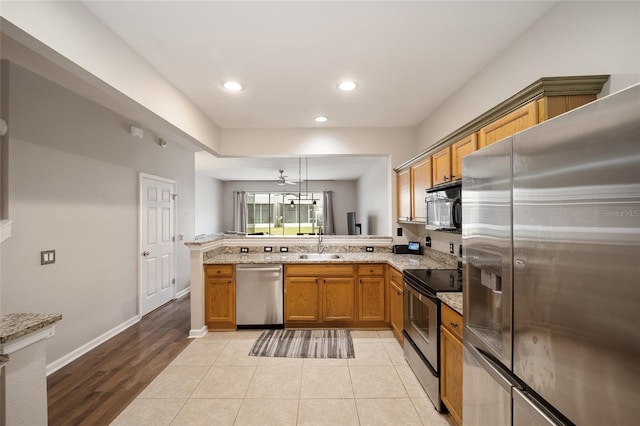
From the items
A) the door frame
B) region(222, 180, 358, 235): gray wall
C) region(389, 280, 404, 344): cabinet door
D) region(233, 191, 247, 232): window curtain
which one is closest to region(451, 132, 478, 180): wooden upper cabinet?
region(389, 280, 404, 344): cabinet door

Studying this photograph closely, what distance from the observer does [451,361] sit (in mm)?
1845

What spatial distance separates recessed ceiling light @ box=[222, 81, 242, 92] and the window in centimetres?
717

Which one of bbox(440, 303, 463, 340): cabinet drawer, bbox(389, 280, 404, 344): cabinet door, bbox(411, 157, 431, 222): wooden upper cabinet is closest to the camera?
bbox(440, 303, 463, 340): cabinet drawer

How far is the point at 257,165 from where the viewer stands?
6.67m

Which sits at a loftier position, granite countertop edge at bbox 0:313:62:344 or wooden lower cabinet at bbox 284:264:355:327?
granite countertop edge at bbox 0:313:62:344

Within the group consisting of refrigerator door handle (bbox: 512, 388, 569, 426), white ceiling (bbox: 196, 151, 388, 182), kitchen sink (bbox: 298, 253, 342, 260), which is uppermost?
white ceiling (bbox: 196, 151, 388, 182)

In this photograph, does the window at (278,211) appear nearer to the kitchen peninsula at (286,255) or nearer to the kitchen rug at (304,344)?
the kitchen peninsula at (286,255)

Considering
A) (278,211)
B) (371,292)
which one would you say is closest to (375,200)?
(371,292)

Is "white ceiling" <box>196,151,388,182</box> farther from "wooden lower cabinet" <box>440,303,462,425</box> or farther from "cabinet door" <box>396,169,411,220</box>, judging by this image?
"wooden lower cabinet" <box>440,303,462,425</box>

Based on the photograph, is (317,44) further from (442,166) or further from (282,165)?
(282,165)

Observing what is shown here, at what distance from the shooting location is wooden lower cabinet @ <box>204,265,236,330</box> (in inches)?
139

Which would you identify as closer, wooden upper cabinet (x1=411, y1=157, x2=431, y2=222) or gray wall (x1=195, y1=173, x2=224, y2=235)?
wooden upper cabinet (x1=411, y1=157, x2=431, y2=222)

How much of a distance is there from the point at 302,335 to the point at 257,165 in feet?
14.4

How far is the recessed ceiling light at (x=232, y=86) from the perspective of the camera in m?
2.66
